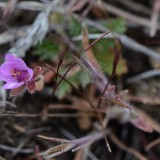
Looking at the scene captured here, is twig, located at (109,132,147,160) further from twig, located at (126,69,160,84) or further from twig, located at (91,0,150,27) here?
twig, located at (91,0,150,27)

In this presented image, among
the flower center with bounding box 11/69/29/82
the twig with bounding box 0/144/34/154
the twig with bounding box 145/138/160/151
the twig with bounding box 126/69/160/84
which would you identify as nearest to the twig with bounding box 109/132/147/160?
the twig with bounding box 145/138/160/151

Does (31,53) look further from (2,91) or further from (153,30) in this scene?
(153,30)

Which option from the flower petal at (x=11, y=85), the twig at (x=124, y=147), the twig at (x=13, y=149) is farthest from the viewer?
the twig at (x=124, y=147)

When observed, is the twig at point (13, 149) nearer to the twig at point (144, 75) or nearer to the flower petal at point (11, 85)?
the flower petal at point (11, 85)

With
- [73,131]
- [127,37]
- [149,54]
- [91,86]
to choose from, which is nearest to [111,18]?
[127,37]

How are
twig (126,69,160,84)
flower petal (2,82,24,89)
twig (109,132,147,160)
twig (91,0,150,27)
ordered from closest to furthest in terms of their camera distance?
flower petal (2,82,24,89), twig (109,132,147,160), twig (126,69,160,84), twig (91,0,150,27)

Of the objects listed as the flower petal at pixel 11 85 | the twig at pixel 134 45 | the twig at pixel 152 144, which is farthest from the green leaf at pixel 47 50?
the twig at pixel 152 144

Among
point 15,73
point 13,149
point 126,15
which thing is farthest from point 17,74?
point 126,15

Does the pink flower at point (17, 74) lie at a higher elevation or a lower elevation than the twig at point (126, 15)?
higher
